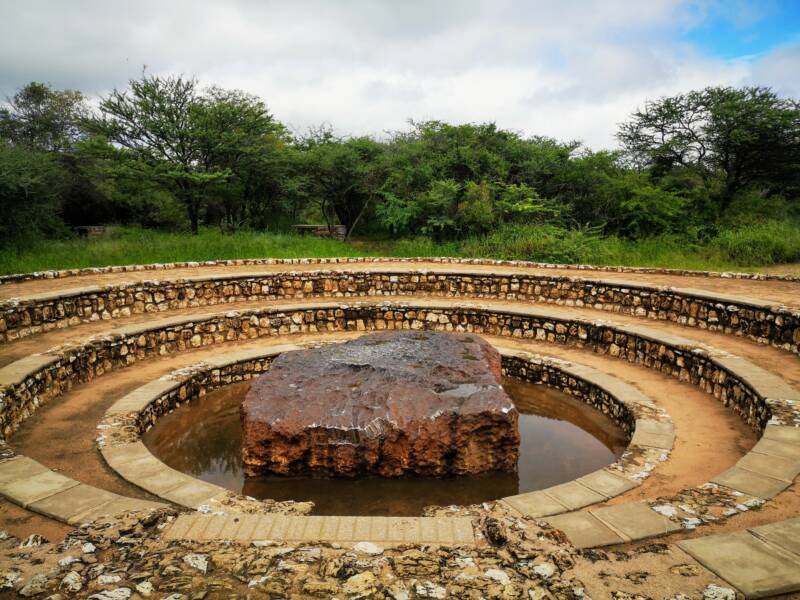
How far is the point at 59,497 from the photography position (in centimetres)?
365

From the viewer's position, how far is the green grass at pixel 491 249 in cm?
1426

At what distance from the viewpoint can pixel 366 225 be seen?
21891 millimetres

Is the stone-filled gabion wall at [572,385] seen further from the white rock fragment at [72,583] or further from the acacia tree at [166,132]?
the acacia tree at [166,132]

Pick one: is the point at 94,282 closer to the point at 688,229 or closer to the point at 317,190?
the point at 317,190

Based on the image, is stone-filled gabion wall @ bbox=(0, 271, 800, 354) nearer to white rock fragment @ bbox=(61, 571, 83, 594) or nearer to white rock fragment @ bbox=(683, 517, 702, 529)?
white rock fragment @ bbox=(683, 517, 702, 529)

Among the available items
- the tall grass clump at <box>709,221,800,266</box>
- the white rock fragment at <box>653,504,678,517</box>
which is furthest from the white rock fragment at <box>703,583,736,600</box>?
the tall grass clump at <box>709,221,800,266</box>

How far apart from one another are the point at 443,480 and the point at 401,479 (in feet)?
1.44

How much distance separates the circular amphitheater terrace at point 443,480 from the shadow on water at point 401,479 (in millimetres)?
255

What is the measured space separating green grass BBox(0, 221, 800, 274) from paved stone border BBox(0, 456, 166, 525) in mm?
11001

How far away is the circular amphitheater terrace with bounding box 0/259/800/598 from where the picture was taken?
2.44 meters

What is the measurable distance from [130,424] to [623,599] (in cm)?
544

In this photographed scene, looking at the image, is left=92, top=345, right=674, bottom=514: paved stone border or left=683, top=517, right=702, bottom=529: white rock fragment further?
left=92, top=345, right=674, bottom=514: paved stone border

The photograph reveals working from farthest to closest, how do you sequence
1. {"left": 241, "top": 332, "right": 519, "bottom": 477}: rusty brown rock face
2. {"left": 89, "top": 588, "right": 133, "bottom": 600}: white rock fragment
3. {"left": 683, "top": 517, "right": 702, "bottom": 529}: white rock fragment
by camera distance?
{"left": 241, "top": 332, "right": 519, "bottom": 477}: rusty brown rock face < {"left": 683, "top": 517, "right": 702, "bottom": 529}: white rock fragment < {"left": 89, "top": 588, "right": 133, "bottom": 600}: white rock fragment

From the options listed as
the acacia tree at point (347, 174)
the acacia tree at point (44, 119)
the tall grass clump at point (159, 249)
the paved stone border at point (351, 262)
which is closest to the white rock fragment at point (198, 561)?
the paved stone border at point (351, 262)
